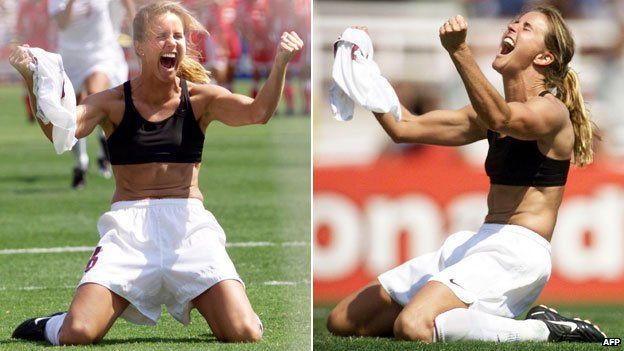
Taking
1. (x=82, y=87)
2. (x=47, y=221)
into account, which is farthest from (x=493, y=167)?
(x=82, y=87)

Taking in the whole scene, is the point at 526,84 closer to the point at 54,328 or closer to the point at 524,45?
the point at 524,45

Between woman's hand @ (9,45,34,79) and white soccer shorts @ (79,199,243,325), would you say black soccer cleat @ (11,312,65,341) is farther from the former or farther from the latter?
woman's hand @ (9,45,34,79)

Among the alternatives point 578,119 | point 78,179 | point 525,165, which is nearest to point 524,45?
point 578,119

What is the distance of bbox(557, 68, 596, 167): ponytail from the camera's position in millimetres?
6164

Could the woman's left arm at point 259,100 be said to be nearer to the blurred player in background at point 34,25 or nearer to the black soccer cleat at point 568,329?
the black soccer cleat at point 568,329

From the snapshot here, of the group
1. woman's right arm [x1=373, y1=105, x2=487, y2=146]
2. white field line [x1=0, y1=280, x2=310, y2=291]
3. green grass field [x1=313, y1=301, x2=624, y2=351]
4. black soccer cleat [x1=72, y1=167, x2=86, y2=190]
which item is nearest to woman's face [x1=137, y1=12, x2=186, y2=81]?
woman's right arm [x1=373, y1=105, x2=487, y2=146]

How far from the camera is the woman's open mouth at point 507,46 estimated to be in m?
6.10

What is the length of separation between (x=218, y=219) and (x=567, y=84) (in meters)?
4.49

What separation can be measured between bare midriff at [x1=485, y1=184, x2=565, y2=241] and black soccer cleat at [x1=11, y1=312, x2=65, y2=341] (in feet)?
6.58

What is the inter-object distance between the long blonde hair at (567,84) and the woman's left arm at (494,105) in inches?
7.0

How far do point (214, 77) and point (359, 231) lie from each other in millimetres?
12629

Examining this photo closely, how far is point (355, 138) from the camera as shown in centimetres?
1034

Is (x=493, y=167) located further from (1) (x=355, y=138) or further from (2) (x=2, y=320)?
(1) (x=355, y=138)

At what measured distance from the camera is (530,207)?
6.09 m
